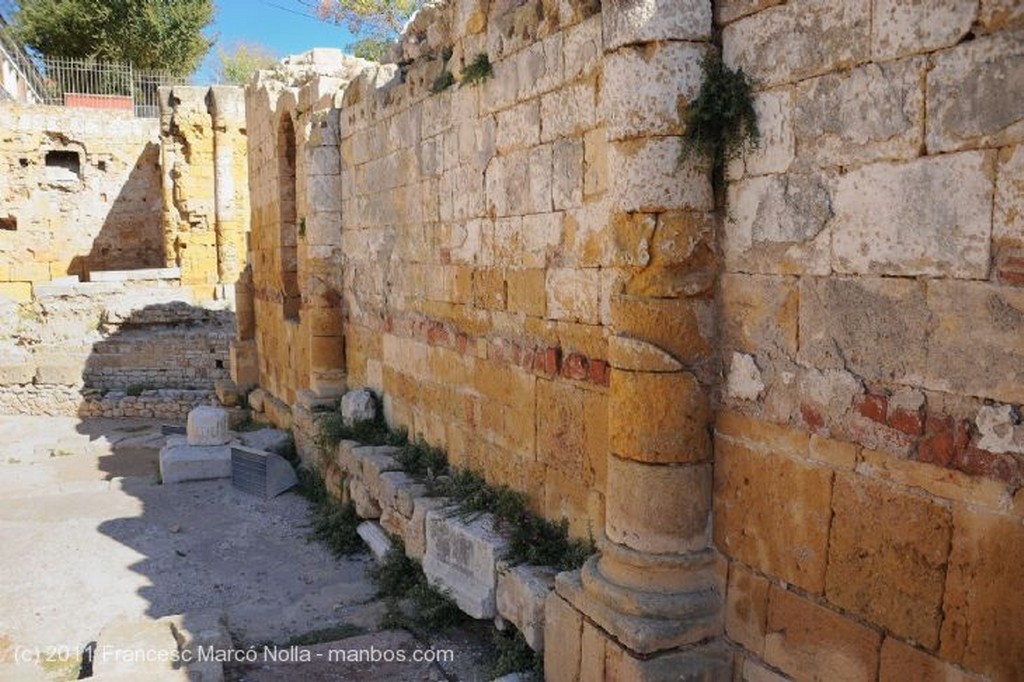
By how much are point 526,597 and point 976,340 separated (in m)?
2.82

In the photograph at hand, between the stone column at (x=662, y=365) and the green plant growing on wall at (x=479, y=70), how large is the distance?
2082 millimetres

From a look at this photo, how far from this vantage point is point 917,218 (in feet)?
9.16

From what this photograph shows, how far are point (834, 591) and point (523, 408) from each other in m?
2.58

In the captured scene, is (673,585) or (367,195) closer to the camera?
(673,585)

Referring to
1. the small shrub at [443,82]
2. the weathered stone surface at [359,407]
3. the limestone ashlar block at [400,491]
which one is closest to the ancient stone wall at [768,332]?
the small shrub at [443,82]

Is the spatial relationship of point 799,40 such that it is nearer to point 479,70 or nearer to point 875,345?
point 875,345

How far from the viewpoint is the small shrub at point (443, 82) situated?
630 cm

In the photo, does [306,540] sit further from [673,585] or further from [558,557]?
[673,585]

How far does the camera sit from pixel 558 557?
4.92m

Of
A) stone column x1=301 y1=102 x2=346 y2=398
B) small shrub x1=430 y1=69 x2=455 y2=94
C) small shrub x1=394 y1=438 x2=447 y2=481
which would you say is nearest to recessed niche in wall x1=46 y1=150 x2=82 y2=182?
stone column x1=301 y1=102 x2=346 y2=398

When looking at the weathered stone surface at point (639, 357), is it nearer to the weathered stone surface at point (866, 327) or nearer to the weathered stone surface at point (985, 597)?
the weathered stone surface at point (866, 327)

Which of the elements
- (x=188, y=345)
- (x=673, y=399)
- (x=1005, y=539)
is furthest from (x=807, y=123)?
(x=188, y=345)

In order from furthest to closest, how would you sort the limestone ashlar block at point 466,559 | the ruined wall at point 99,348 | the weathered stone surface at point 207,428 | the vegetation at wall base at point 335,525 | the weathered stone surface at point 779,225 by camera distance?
1. the ruined wall at point 99,348
2. the weathered stone surface at point 207,428
3. the vegetation at wall base at point 335,525
4. the limestone ashlar block at point 466,559
5. the weathered stone surface at point 779,225

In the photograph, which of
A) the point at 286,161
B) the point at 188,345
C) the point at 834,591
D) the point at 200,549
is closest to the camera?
the point at 834,591
